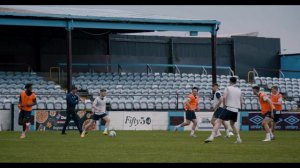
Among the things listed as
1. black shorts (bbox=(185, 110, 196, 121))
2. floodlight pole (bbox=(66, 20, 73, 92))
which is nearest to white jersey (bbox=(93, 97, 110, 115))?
black shorts (bbox=(185, 110, 196, 121))

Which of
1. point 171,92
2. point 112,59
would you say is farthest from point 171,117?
point 112,59

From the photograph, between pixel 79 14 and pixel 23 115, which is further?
pixel 79 14

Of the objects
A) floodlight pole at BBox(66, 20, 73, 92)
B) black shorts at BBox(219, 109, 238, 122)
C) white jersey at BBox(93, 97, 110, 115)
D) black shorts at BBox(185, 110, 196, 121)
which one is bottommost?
black shorts at BBox(185, 110, 196, 121)

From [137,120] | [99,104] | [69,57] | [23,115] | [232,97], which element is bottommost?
[137,120]

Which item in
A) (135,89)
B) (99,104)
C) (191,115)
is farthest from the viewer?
(135,89)

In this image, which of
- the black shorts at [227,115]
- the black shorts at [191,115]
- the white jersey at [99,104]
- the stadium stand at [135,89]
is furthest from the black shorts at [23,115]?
the stadium stand at [135,89]

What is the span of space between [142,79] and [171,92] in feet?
9.23

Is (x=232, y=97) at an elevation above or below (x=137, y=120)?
above

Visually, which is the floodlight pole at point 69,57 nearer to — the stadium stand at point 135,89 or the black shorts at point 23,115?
the stadium stand at point 135,89

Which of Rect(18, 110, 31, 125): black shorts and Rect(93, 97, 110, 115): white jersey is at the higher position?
Rect(93, 97, 110, 115): white jersey

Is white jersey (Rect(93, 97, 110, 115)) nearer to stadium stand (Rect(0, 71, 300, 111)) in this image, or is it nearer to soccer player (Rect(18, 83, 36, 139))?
soccer player (Rect(18, 83, 36, 139))

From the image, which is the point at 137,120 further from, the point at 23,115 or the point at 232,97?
the point at 232,97

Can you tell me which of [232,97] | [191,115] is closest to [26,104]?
[191,115]

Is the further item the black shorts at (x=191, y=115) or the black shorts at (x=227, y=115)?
the black shorts at (x=191, y=115)
